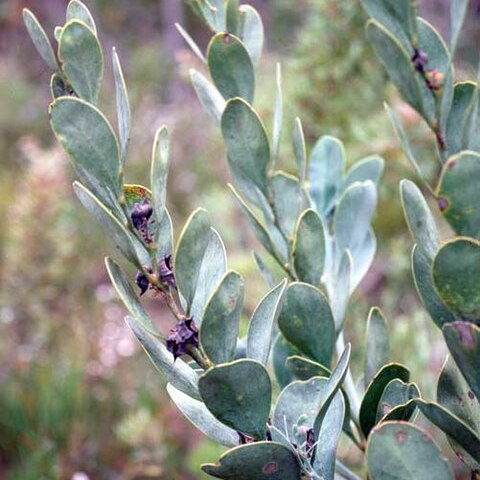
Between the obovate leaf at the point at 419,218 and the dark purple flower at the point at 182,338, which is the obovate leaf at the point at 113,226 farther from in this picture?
the obovate leaf at the point at 419,218

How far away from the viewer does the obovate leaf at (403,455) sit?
342 mm

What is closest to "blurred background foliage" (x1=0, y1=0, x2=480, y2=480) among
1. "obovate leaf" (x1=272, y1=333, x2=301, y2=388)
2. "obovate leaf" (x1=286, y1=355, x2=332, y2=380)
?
"obovate leaf" (x1=272, y1=333, x2=301, y2=388)

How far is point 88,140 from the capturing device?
1.31 feet

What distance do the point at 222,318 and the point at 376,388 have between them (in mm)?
128

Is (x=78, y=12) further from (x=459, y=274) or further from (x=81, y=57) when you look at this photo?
(x=459, y=274)

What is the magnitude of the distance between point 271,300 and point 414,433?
0.38 ft

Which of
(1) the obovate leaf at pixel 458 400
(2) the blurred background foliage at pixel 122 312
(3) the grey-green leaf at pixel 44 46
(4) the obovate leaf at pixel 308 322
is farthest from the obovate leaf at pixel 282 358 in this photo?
(2) the blurred background foliage at pixel 122 312

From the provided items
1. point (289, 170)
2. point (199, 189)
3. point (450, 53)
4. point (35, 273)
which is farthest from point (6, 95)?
point (450, 53)

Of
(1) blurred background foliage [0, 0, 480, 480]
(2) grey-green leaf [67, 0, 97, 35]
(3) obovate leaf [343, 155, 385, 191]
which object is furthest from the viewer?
(1) blurred background foliage [0, 0, 480, 480]

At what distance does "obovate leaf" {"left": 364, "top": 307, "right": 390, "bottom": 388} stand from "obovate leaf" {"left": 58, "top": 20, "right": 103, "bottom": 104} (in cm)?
25

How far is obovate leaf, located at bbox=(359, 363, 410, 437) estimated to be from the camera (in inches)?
18.0

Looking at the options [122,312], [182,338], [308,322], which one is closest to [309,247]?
[308,322]

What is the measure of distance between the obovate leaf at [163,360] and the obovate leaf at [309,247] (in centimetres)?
14

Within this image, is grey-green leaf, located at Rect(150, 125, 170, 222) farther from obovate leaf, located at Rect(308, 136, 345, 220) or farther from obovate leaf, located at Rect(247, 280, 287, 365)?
obovate leaf, located at Rect(308, 136, 345, 220)
